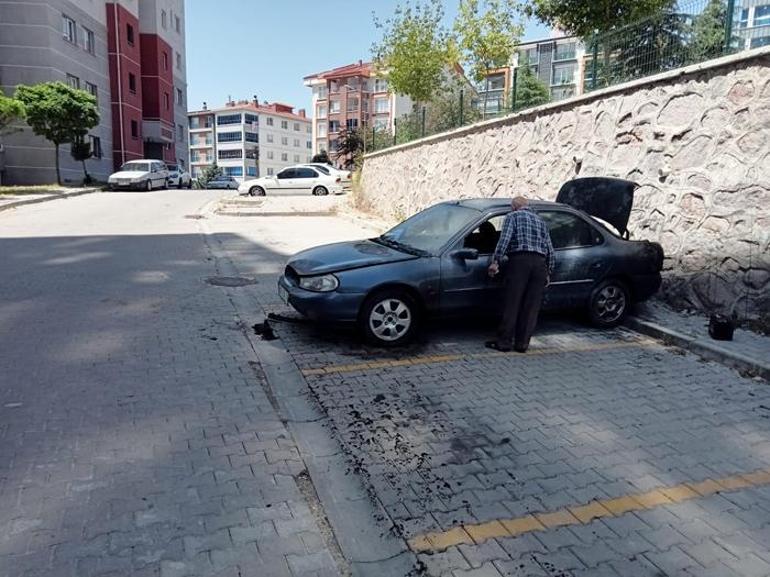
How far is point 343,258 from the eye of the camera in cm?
645

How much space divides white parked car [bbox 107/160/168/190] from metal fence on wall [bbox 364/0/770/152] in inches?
926

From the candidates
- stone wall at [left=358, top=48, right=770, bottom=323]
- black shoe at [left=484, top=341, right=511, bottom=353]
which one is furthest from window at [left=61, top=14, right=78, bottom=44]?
black shoe at [left=484, top=341, right=511, bottom=353]

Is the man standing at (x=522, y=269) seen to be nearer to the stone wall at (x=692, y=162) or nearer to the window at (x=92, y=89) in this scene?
the stone wall at (x=692, y=162)

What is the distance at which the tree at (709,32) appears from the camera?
7.63 m

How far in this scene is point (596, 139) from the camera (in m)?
9.56

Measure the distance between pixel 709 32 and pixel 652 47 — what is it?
43.7 inches

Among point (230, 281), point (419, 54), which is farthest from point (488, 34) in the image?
point (230, 281)

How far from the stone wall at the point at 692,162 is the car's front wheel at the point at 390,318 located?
393 cm

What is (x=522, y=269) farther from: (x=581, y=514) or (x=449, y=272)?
(x=581, y=514)

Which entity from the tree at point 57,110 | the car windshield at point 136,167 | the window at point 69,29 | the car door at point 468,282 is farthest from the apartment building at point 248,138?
the car door at point 468,282

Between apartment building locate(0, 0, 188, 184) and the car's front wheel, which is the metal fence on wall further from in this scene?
apartment building locate(0, 0, 188, 184)

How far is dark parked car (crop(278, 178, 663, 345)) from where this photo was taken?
6113 millimetres

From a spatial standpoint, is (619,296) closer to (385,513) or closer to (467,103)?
(385,513)

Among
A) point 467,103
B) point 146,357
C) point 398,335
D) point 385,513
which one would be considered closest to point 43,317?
point 146,357
